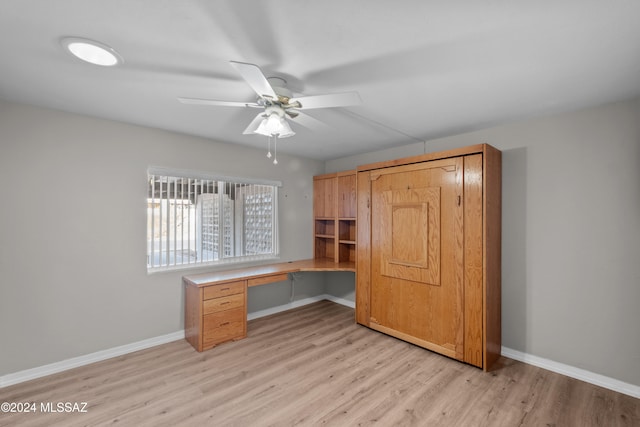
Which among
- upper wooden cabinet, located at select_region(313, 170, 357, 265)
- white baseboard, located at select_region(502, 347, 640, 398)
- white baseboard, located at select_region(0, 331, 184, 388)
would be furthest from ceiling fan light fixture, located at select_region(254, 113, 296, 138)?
white baseboard, located at select_region(502, 347, 640, 398)

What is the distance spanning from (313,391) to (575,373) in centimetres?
233

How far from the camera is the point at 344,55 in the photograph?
1.71m

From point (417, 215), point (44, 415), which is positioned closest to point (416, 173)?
point (417, 215)

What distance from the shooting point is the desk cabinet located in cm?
300

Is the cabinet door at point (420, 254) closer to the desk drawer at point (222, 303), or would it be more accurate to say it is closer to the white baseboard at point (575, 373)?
the white baseboard at point (575, 373)

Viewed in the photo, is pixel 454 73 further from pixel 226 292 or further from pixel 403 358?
pixel 226 292

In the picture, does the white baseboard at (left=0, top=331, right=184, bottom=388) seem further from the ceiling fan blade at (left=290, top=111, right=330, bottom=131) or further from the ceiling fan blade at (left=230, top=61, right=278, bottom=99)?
the ceiling fan blade at (left=230, top=61, right=278, bottom=99)

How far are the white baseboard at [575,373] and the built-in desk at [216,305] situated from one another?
274 cm

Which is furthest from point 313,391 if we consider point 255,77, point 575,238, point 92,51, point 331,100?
point 92,51

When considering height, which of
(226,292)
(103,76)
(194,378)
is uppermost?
(103,76)

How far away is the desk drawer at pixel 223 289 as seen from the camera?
3047mm

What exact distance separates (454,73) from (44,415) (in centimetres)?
370

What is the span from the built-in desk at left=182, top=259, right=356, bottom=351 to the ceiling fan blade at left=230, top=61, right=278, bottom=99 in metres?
2.12

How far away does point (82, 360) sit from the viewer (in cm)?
269
